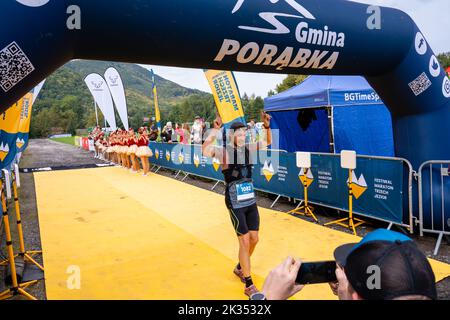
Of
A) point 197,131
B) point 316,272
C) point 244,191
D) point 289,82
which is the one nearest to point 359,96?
point 244,191

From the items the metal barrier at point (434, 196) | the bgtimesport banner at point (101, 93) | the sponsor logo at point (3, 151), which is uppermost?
the bgtimesport banner at point (101, 93)

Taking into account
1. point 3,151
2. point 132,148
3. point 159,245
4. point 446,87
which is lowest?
point 159,245

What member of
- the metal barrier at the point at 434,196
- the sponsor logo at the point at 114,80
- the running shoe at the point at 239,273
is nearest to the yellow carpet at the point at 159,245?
the running shoe at the point at 239,273

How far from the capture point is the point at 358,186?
632 cm

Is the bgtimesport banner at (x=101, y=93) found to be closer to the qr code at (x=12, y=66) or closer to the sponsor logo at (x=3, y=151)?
the sponsor logo at (x=3, y=151)

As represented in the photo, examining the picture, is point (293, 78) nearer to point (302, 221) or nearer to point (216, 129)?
point (302, 221)

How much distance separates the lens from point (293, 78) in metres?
38.3

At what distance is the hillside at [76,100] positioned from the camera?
88.0 meters

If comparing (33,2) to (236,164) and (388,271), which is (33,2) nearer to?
(236,164)

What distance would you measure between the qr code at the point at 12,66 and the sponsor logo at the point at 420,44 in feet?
16.6

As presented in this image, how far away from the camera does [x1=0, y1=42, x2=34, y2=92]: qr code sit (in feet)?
7.73

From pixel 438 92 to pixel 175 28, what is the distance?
4.36m

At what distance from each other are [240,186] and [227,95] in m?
5.55
